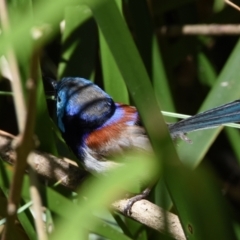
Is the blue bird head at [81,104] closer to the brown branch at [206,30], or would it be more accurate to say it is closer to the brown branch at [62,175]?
the brown branch at [62,175]

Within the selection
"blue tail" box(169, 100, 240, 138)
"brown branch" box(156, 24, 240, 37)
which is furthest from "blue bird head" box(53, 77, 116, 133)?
"brown branch" box(156, 24, 240, 37)

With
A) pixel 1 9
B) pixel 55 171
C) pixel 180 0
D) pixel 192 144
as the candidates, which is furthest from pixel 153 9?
pixel 1 9

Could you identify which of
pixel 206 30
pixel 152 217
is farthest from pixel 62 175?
pixel 206 30

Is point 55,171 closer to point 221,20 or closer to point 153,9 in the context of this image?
point 153,9

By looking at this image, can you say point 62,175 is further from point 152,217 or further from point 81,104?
point 81,104

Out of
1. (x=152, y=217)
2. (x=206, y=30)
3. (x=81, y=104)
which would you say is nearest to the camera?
(x=152, y=217)
